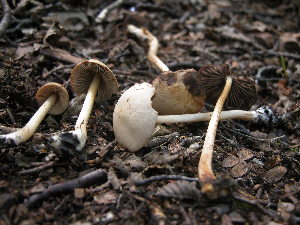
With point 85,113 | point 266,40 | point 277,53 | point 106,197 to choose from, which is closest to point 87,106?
point 85,113

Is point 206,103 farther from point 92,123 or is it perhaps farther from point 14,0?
point 14,0

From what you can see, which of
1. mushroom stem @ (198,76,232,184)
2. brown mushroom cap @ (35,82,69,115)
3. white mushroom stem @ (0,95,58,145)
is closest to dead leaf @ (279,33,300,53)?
mushroom stem @ (198,76,232,184)

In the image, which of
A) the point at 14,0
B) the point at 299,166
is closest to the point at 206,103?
the point at 299,166

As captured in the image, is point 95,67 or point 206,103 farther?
point 206,103

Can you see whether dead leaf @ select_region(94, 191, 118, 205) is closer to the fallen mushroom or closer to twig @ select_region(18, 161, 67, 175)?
→ twig @ select_region(18, 161, 67, 175)

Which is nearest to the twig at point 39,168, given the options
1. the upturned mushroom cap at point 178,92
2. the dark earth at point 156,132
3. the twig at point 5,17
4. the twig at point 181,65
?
the dark earth at point 156,132

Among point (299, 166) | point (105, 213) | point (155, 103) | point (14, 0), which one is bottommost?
point (299, 166)
